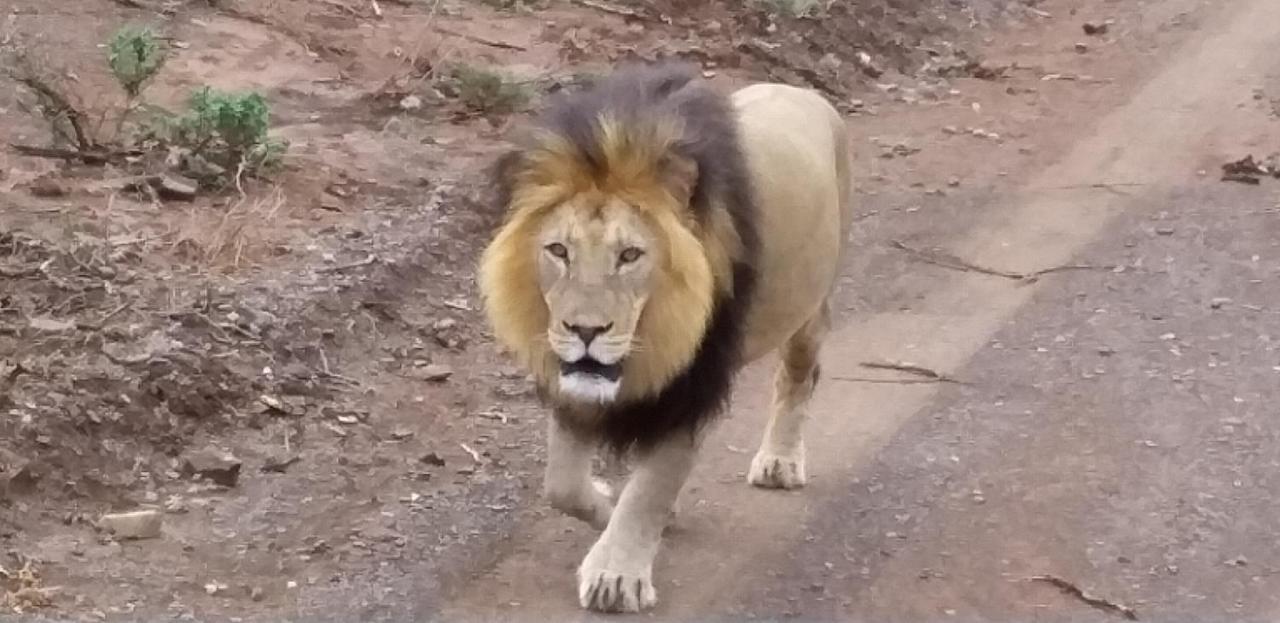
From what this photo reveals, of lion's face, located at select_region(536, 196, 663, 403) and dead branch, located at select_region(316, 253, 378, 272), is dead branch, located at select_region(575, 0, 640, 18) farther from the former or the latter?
lion's face, located at select_region(536, 196, 663, 403)

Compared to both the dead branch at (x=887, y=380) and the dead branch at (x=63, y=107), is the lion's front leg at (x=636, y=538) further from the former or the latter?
the dead branch at (x=63, y=107)

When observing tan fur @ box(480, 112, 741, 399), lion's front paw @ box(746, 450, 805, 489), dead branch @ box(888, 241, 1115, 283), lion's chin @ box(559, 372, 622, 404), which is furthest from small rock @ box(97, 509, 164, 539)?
dead branch @ box(888, 241, 1115, 283)

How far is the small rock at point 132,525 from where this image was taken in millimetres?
4465

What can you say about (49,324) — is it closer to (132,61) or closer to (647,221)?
(132,61)

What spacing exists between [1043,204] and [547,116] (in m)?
4.99

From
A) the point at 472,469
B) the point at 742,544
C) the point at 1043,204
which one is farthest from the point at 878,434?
the point at 1043,204

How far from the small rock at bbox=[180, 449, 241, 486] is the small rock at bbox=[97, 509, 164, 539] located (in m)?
0.35

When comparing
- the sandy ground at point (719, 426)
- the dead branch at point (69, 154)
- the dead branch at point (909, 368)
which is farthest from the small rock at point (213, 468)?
the dead branch at point (909, 368)

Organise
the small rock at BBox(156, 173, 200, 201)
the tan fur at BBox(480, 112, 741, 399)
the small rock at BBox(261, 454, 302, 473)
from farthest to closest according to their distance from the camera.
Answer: the small rock at BBox(156, 173, 200, 201), the small rock at BBox(261, 454, 302, 473), the tan fur at BBox(480, 112, 741, 399)

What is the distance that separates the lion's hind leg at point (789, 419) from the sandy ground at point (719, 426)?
2.3 inches

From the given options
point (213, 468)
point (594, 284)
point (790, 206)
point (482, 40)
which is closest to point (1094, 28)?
point (482, 40)

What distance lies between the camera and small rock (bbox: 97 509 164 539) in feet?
14.6

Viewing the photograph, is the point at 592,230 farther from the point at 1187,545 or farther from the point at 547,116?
the point at 1187,545

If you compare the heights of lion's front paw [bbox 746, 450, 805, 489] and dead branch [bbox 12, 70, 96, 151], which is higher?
dead branch [bbox 12, 70, 96, 151]
